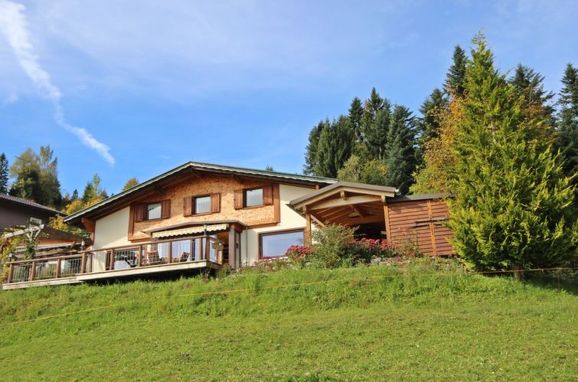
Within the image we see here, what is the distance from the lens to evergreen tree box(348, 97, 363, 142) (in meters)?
60.2

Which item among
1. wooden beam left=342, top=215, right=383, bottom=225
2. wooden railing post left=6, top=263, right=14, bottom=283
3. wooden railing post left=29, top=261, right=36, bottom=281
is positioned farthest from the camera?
wooden beam left=342, top=215, right=383, bottom=225

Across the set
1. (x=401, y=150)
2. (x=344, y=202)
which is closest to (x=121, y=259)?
(x=344, y=202)

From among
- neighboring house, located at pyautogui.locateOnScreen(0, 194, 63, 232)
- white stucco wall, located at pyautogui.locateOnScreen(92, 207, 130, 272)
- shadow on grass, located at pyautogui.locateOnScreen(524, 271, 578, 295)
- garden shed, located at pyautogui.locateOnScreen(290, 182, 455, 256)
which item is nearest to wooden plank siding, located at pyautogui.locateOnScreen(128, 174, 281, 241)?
white stucco wall, located at pyautogui.locateOnScreen(92, 207, 130, 272)

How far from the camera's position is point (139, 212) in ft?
91.7

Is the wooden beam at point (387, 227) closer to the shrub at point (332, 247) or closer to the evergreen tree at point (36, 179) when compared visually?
the shrub at point (332, 247)

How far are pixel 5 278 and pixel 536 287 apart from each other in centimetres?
2065

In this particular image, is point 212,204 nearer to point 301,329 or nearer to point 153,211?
point 153,211

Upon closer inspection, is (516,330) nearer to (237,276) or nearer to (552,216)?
(552,216)

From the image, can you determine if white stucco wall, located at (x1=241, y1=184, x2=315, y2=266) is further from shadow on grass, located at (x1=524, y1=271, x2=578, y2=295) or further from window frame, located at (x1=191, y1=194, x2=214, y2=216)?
shadow on grass, located at (x1=524, y1=271, x2=578, y2=295)

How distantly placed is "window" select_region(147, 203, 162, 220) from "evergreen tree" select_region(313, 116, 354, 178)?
26.9 meters

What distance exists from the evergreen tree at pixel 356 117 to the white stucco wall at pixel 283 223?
114 ft

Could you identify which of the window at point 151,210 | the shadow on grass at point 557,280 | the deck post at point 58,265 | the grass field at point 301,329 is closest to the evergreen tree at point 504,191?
the shadow on grass at point 557,280

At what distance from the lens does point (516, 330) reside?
11.4 metres

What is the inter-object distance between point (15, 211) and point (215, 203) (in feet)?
66.4
